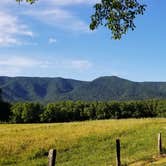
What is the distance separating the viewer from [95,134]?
5756 centimetres

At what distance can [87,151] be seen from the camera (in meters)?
43.4

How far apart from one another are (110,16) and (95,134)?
4220 cm

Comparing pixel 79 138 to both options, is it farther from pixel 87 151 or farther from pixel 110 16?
pixel 110 16

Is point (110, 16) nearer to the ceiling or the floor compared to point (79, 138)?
nearer to the ceiling

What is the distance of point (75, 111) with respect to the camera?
166875mm

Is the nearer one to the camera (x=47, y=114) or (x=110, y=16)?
(x=110, y=16)

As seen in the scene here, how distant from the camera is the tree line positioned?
154m

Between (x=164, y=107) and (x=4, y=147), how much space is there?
13519 centimetres

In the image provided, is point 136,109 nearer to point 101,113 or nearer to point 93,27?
point 101,113

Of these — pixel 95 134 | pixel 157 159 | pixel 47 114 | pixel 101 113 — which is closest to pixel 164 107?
pixel 101 113

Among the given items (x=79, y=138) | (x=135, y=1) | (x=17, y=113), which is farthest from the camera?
(x=17, y=113)

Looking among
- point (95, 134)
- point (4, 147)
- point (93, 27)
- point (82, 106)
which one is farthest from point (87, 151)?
point (82, 106)

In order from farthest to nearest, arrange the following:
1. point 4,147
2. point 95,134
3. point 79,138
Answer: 1. point 95,134
2. point 79,138
3. point 4,147

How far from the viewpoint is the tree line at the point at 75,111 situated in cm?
15400
